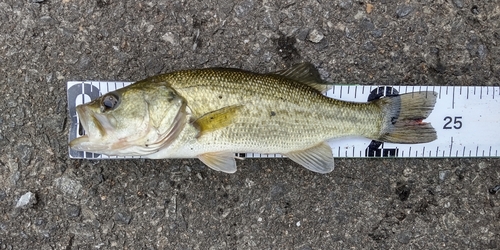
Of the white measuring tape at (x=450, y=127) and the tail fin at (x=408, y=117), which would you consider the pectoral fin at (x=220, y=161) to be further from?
the tail fin at (x=408, y=117)

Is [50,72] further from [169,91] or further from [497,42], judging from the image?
[497,42]

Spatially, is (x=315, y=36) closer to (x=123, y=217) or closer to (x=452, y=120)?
(x=452, y=120)

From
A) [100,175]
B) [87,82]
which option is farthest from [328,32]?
[100,175]

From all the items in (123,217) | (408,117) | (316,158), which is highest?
(408,117)

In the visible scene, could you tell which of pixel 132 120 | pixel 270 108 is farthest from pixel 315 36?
pixel 132 120

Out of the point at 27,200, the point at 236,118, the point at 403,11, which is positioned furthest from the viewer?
the point at 403,11

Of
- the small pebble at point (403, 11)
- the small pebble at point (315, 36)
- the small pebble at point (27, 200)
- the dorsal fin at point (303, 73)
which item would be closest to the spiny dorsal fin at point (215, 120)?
the dorsal fin at point (303, 73)
